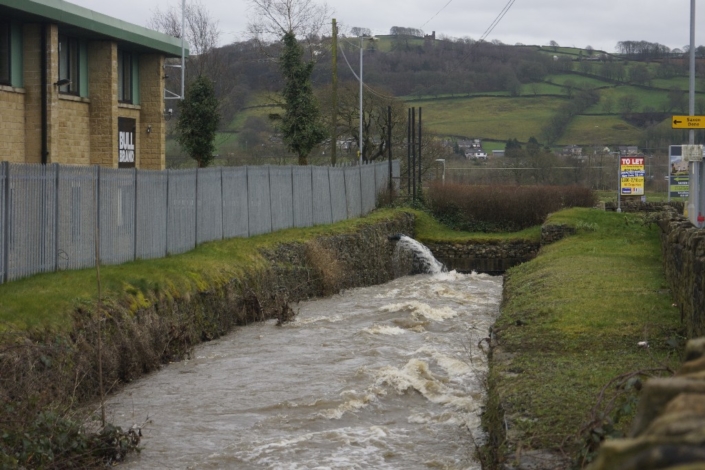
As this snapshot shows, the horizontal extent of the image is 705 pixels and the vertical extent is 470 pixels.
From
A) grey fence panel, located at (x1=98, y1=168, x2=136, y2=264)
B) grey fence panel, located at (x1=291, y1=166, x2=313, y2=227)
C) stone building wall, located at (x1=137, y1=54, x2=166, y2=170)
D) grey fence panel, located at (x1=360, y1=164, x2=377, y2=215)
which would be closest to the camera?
grey fence panel, located at (x1=98, y1=168, x2=136, y2=264)

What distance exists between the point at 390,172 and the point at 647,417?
38.2m

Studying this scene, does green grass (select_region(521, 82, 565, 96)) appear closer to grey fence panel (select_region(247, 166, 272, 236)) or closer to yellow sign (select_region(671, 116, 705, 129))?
grey fence panel (select_region(247, 166, 272, 236))

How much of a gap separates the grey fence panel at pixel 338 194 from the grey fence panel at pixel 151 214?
13.1 meters

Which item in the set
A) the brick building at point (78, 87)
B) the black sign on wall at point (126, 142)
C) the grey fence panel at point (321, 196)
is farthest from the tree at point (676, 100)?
the black sign on wall at point (126, 142)

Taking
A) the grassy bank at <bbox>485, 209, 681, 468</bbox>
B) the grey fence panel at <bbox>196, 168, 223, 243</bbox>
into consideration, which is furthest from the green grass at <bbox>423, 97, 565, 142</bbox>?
the grassy bank at <bbox>485, 209, 681, 468</bbox>

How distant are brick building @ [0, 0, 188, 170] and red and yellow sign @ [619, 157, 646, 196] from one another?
1876cm

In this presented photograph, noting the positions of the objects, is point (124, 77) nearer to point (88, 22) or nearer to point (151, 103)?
point (151, 103)

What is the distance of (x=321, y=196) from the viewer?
31.7 meters

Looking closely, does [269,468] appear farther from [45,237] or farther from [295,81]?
[295,81]

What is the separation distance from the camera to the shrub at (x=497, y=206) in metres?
41.7

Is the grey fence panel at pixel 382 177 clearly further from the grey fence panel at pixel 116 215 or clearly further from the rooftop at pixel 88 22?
the grey fence panel at pixel 116 215

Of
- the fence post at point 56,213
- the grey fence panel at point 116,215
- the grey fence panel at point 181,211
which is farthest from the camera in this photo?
the grey fence panel at point 181,211

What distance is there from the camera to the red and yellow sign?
3925 cm

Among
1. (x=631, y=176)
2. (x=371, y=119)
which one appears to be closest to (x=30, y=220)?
(x=631, y=176)
